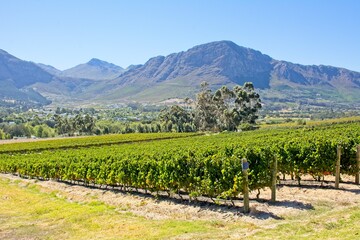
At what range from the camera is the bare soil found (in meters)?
15.0

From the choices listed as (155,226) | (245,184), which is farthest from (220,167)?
(155,226)

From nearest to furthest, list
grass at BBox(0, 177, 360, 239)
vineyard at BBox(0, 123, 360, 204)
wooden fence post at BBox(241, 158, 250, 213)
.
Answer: grass at BBox(0, 177, 360, 239) → wooden fence post at BBox(241, 158, 250, 213) → vineyard at BBox(0, 123, 360, 204)

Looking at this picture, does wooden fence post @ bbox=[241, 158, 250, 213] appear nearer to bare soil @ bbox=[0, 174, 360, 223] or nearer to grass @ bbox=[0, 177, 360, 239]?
bare soil @ bbox=[0, 174, 360, 223]

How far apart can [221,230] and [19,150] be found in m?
60.6

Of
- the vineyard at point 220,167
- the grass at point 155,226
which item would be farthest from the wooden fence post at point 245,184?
the grass at point 155,226

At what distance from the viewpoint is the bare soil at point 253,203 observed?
1497 centimetres

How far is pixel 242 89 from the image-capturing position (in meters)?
114

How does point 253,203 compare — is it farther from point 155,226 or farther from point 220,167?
point 155,226

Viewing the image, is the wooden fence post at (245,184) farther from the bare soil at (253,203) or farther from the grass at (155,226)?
the grass at (155,226)

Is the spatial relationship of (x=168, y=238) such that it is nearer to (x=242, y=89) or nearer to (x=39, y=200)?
(x=39, y=200)

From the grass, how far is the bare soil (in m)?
0.53

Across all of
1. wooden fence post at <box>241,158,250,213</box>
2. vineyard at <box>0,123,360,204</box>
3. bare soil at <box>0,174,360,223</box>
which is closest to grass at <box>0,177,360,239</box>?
bare soil at <box>0,174,360,223</box>

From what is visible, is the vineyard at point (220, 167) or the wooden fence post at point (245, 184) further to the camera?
the vineyard at point (220, 167)

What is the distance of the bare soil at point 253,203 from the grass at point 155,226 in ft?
1.75
